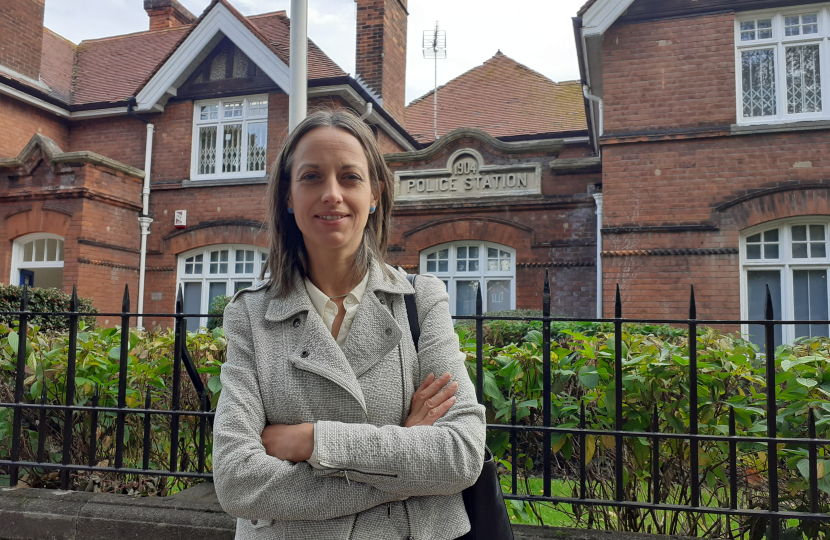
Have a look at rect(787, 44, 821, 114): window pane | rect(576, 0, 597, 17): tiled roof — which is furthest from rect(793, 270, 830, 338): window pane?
rect(576, 0, 597, 17): tiled roof

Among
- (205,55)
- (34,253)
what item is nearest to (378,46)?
(205,55)

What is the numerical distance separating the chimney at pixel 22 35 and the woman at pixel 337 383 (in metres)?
16.0

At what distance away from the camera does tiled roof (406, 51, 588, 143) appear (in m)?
15.9

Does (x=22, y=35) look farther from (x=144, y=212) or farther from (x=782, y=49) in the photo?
(x=782, y=49)

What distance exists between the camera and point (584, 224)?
1109cm

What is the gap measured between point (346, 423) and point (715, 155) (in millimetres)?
9766

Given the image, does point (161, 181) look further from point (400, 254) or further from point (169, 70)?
point (400, 254)

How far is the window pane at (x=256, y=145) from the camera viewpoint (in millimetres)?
13492

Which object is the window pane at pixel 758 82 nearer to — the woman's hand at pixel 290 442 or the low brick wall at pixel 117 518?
the low brick wall at pixel 117 518

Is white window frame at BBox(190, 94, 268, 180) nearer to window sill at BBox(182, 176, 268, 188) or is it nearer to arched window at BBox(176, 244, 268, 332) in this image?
window sill at BBox(182, 176, 268, 188)

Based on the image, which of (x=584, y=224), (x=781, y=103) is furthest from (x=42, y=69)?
(x=781, y=103)

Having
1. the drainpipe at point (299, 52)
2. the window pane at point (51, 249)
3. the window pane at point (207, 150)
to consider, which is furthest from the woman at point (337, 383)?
the window pane at point (51, 249)

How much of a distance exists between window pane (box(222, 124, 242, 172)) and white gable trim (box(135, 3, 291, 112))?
5.14 feet

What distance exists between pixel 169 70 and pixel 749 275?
1267 cm
